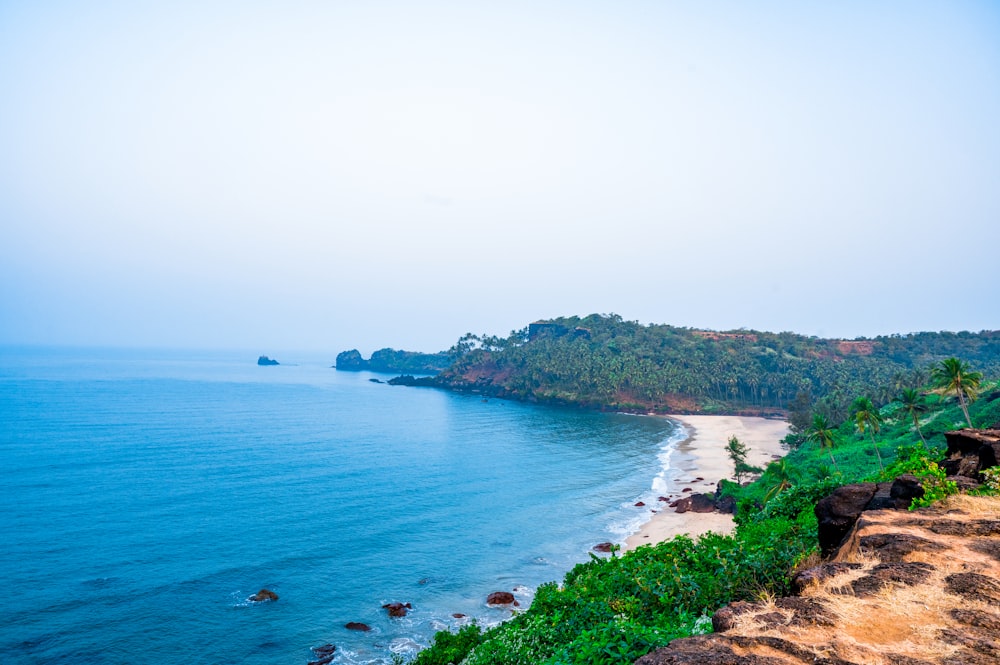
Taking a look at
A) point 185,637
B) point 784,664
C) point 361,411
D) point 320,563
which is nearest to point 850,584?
point 784,664

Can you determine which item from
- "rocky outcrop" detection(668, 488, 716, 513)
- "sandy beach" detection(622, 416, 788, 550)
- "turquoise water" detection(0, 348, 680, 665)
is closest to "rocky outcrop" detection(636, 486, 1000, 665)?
"sandy beach" detection(622, 416, 788, 550)

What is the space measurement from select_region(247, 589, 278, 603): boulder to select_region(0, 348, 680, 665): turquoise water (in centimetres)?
51

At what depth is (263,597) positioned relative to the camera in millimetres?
30016

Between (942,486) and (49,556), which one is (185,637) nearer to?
(49,556)

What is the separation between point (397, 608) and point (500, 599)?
20.1ft

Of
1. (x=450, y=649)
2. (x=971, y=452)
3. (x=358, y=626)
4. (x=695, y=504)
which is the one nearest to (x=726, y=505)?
(x=695, y=504)

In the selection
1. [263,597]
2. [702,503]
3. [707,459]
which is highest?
[707,459]

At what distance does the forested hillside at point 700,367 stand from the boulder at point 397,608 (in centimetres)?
8897

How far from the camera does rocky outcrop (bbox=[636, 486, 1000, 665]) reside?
261 inches

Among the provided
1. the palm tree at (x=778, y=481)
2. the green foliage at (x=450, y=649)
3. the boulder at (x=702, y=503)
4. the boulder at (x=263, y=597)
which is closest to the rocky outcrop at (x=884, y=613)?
the green foliage at (x=450, y=649)

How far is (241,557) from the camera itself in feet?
117

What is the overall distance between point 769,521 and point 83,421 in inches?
3804

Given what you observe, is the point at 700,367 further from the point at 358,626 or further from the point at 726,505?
the point at 358,626

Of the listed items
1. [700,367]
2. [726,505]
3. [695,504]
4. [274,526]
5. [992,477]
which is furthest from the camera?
[700,367]
